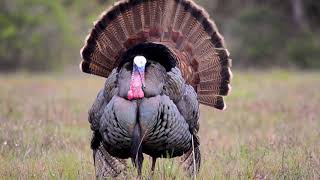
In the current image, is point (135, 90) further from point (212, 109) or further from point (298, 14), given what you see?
point (298, 14)

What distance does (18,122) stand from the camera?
6551 millimetres

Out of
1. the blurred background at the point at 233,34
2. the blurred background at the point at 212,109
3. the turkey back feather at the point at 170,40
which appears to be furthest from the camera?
the blurred background at the point at 233,34

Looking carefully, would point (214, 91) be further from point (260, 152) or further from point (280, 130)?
point (280, 130)

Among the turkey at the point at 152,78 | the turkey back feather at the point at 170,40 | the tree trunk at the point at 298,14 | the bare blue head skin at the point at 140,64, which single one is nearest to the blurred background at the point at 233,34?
the tree trunk at the point at 298,14

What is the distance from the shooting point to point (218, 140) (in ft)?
20.5

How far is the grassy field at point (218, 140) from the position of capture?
443 centimetres

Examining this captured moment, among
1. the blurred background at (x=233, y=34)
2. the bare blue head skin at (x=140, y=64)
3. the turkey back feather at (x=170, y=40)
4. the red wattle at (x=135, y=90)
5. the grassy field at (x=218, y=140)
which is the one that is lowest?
the grassy field at (x=218, y=140)

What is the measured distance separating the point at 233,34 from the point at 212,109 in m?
13.4

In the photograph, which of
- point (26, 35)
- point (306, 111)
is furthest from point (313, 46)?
point (306, 111)

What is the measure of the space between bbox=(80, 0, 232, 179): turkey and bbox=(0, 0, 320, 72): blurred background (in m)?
16.0

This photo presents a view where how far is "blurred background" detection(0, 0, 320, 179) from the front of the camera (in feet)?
15.3

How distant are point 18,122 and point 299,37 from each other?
16.1 m

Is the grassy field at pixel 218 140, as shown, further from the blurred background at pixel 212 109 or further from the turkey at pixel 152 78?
the turkey at pixel 152 78

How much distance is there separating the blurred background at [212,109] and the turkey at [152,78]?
0.68ft
